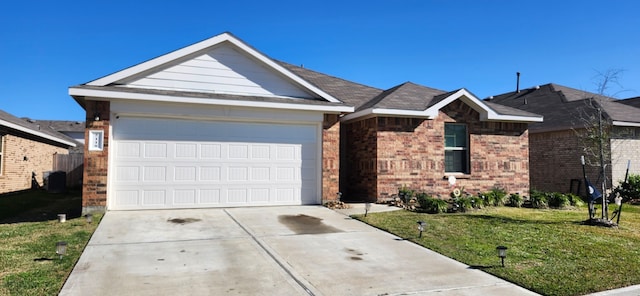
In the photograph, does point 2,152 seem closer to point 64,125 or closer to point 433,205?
point 433,205

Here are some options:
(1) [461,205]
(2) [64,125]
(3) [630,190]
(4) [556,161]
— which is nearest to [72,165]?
(1) [461,205]

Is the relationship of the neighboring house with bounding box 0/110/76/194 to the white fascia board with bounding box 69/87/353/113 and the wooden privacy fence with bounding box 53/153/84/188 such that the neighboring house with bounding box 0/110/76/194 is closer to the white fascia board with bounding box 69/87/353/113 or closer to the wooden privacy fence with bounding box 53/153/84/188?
the wooden privacy fence with bounding box 53/153/84/188

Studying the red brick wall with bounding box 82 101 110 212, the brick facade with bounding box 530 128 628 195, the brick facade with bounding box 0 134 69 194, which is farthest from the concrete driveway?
the brick facade with bounding box 530 128 628 195

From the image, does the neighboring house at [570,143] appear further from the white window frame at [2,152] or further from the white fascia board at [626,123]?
the white window frame at [2,152]

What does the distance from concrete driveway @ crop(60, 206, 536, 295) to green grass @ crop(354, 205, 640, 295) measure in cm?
47

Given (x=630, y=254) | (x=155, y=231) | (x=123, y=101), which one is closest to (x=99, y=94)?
(x=123, y=101)

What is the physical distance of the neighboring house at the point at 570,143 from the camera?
16.7 metres

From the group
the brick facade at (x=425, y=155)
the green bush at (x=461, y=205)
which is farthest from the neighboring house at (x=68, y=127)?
the green bush at (x=461, y=205)

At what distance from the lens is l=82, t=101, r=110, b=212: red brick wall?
10.1 meters

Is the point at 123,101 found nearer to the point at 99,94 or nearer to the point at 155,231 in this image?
the point at 99,94

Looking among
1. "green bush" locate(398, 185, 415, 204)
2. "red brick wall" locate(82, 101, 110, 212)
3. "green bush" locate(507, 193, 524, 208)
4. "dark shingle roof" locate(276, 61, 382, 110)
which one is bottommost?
"green bush" locate(507, 193, 524, 208)

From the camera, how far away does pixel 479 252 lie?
7.18m

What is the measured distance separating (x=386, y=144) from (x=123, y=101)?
7355 millimetres

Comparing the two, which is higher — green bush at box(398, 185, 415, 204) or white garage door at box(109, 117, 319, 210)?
white garage door at box(109, 117, 319, 210)
